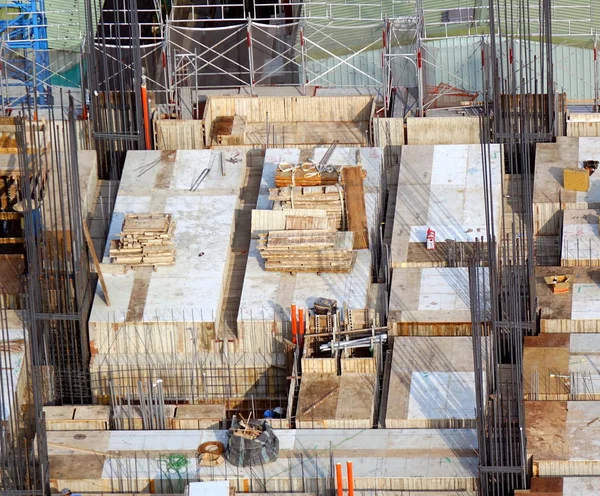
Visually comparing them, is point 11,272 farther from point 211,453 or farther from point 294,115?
point 294,115

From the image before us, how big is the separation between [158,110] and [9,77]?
1124cm

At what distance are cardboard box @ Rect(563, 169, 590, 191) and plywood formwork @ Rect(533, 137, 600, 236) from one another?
18 centimetres

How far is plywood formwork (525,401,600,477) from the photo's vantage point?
238ft

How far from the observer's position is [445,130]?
9150 cm

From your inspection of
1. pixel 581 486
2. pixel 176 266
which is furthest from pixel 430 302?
pixel 581 486

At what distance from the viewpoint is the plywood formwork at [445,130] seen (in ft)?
299

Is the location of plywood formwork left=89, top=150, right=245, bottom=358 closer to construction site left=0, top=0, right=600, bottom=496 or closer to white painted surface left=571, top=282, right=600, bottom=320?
construction site left=0, top=0, right=600, bottom=496

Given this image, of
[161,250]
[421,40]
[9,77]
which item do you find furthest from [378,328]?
[9,77]

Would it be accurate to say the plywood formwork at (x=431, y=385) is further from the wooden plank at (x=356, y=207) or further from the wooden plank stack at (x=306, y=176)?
the wooden plank stack at (x=306, y=176)

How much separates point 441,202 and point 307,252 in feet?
23.3

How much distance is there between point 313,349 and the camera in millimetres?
79562

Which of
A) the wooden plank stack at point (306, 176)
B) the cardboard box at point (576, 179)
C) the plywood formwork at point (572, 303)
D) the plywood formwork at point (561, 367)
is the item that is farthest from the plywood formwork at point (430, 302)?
the cardboard box at point (576, 179)

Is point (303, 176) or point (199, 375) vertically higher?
point (303, 176)

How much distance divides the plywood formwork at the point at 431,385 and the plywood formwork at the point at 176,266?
7136 mm
